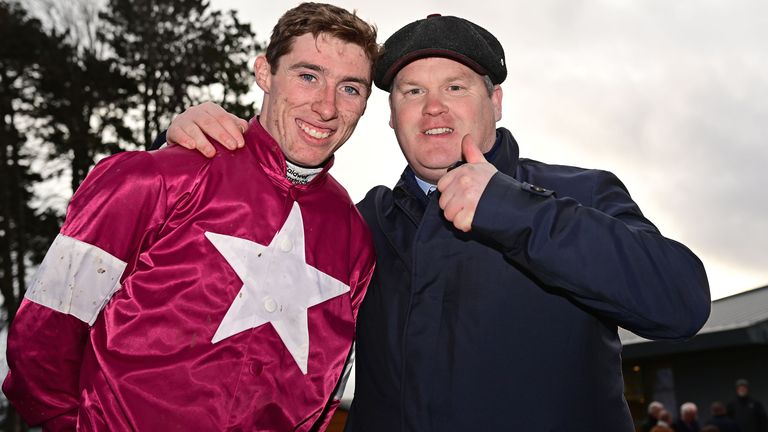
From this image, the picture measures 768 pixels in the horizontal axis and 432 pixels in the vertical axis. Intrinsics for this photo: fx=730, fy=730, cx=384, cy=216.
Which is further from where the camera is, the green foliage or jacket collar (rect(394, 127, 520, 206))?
the green foliage

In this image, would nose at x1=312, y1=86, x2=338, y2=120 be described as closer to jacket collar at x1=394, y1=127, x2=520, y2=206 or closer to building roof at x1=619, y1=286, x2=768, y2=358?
jacket collar at x1=394, y1=127, x2=520, y2=206

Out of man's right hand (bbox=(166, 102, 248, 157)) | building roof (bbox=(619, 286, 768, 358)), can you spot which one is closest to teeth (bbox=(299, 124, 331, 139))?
man's right hand (bbox=(166, 102, 248, 157))

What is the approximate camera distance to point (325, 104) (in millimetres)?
3047

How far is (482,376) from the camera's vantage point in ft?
8.33

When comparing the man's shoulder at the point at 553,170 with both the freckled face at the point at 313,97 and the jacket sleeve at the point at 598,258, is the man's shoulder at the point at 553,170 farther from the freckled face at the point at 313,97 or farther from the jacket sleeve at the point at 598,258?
the freckled face at the point at 313,97

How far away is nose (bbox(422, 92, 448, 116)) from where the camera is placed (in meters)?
2.98

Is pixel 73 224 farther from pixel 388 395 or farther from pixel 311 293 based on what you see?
pixel 388 395

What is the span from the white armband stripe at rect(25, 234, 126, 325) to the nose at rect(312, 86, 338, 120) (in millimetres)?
998

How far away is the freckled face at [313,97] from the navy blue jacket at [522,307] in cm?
49

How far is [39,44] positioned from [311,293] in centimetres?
1594

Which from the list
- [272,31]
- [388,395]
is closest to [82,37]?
[272,31]

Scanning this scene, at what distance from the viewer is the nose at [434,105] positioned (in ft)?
9.78

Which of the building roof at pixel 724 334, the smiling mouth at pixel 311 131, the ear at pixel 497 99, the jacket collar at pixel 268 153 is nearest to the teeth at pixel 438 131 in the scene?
the ear at pixel 497 99

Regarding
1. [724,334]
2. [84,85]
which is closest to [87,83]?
[84,85]
